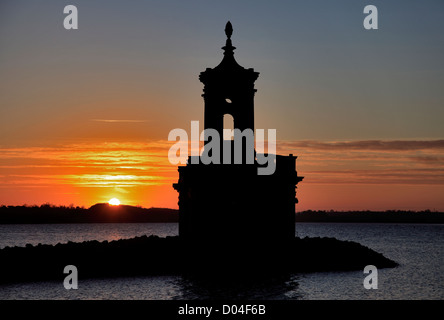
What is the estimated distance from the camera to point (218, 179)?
33281 millimetres

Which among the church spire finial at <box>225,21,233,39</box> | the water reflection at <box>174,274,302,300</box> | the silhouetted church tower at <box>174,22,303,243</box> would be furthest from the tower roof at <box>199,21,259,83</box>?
the water reflection at <box>174,274,302,300</box>

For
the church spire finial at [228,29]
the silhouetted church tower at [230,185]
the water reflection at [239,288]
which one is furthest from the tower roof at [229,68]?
the water reflection at [239,288]

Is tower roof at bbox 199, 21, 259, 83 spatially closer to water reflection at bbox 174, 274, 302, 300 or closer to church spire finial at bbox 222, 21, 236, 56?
church spire finial at bbox 222, 21, 236, 56

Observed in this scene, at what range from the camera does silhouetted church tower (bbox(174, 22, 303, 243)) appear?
1318 inches

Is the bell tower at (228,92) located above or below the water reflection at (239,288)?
above

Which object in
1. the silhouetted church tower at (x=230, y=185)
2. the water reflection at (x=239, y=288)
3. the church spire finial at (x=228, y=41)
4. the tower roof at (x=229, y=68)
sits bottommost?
the water reflection at (x=239, y=288)

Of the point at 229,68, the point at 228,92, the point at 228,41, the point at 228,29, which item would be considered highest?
the point at 228,29

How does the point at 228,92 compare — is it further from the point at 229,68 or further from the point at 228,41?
the point at 228,41

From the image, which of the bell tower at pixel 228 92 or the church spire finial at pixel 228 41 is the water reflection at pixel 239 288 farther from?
the church spire finial at pixel 228 41

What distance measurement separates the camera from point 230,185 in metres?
33.4

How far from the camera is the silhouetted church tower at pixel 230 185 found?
1318 inches

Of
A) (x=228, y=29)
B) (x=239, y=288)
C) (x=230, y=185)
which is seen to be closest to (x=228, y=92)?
(x=228, y=29)

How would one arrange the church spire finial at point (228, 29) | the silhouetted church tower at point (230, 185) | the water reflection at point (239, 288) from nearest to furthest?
the water reflection at point (239, 288) → the church spire finial at point (228, 29) → the silhouetted church tower at point (230, 185)
